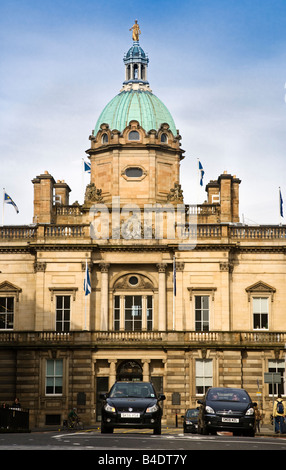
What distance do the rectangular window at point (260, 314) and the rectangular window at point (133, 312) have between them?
336 inches

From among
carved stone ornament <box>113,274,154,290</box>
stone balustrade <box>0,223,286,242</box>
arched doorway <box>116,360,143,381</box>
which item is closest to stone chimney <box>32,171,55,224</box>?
stone balustrade <box>0,223,286,242</box>

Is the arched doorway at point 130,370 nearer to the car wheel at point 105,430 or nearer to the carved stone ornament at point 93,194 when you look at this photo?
the carved stone ornament at point 93,194

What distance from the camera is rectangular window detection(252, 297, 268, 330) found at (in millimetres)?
69812

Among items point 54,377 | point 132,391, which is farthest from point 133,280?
point 132,391

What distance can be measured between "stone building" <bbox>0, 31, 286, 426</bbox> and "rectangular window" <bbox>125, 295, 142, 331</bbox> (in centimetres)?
10

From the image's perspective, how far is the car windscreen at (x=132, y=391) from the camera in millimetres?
36750

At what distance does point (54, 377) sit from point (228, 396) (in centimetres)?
3317

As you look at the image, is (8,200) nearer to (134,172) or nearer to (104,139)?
(104,139)

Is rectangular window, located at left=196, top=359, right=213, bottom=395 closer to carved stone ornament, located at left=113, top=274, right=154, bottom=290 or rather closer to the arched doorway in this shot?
the arched doorway

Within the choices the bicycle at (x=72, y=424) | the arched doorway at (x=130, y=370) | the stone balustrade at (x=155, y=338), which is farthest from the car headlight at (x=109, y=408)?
the arched doorway at (x=130, y=370)

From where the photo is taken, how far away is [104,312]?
229 feet

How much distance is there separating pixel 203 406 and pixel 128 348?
105ft

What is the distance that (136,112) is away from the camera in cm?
7719

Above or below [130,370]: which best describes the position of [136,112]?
above
